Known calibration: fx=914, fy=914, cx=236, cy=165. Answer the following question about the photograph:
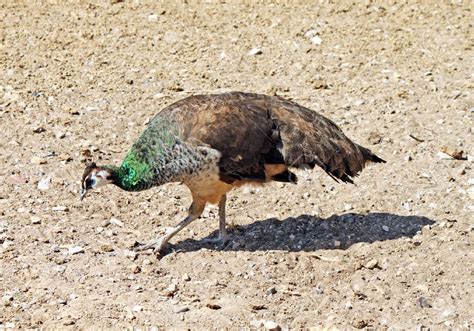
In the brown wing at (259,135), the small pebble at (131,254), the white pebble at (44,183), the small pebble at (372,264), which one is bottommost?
the white pebble at (44,183)

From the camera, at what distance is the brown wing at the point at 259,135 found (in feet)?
21.9

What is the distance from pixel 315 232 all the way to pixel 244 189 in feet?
3.13

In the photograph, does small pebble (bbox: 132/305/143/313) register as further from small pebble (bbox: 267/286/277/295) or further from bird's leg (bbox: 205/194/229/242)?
bird's leg (bbox: 205/194/229/242)

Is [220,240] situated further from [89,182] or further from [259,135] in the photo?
[89,182]

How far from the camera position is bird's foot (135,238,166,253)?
22.6 feet

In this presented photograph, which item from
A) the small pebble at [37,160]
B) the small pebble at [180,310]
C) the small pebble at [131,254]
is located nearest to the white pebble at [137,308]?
the small pebble at [180,310]

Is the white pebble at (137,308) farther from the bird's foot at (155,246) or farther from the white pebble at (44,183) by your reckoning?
the white pebble at (44,183)

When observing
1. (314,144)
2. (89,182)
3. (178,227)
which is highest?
(314,144)

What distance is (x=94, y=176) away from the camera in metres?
6.76

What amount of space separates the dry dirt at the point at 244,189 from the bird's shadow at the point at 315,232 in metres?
0.02

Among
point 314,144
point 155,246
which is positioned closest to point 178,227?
point 155,246

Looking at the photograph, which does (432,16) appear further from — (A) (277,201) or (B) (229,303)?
(B) (229,303)

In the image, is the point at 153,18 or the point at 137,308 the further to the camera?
the point at 153,18

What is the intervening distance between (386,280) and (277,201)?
149 cm
